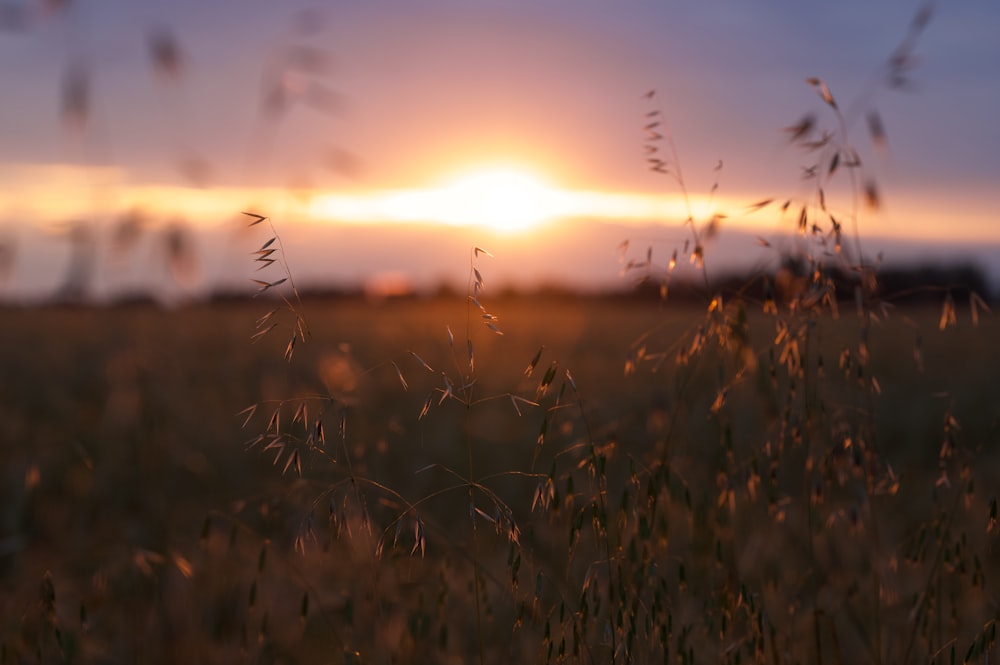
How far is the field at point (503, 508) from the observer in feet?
5.32

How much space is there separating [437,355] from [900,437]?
471 cm

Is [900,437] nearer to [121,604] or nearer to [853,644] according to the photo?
[853,644]

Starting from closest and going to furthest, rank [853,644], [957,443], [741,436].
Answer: [957,443] < [853,644] < [741,436]

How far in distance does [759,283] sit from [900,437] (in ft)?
16.6

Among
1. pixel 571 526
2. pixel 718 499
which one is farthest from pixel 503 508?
pixel 718 499

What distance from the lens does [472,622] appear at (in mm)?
2566

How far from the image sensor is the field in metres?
1.62

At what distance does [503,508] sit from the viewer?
1.57 meters

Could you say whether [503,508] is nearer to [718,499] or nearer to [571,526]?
[571,526]

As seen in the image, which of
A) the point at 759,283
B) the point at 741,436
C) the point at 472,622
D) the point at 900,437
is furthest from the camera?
the point at 900,437

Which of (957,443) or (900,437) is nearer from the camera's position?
(957,443)

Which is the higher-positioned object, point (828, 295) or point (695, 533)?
point (828, 295)

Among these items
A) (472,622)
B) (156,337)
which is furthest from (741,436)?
(156,337)

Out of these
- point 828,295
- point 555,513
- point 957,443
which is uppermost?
point 828,295
